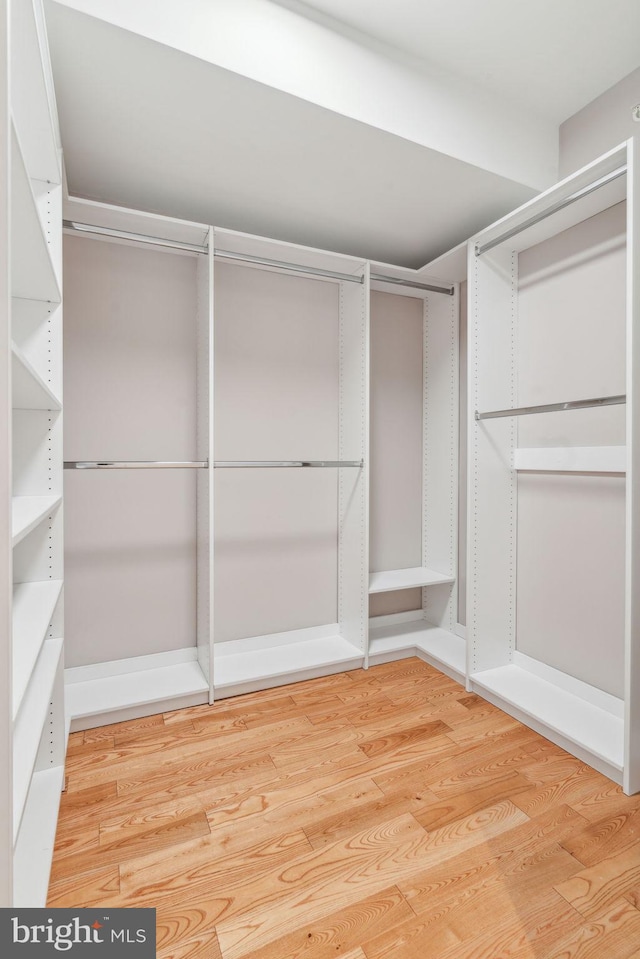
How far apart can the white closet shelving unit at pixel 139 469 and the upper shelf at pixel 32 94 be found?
0.56 metres

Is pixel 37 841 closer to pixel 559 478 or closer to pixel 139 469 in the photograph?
pixel 139 469

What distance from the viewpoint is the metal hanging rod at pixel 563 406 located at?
1704 millimetres

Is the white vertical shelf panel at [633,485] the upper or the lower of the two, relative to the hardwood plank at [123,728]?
upper

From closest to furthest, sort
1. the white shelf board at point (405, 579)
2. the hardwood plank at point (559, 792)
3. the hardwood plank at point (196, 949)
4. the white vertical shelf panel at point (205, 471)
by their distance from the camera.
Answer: the hardwood plank at point (196, 949) → the hardwood plank at point (559, 792) → the white vertical shelf panel at point (205, 471) → the white shelf board at point (405, 579)

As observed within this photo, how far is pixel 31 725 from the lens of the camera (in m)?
1.19

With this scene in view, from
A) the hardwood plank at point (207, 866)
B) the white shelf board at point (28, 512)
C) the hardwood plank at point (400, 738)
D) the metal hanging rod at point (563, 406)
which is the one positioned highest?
the metal hanging rod at point (563, 406)

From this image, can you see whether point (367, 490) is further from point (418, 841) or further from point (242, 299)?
point (418, 841)

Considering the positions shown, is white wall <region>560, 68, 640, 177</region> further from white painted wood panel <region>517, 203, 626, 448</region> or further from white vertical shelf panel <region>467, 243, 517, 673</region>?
white vertical shelf panel <region>467, 243, 517, 673</region>

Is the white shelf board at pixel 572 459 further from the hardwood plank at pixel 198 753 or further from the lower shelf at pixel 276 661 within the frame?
the hardwood plank at pixel 198 753

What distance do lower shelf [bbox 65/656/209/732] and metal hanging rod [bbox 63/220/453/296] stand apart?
6.42 feet

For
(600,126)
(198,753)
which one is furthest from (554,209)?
(198,753)

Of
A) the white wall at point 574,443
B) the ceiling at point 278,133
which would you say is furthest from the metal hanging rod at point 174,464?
the ceiling at point 278,133

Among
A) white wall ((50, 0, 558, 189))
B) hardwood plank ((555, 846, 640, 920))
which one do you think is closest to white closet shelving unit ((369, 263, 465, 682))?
white wall ((50, 0, 558, 189))

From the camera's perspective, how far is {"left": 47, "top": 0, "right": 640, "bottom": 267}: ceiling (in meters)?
1.54
